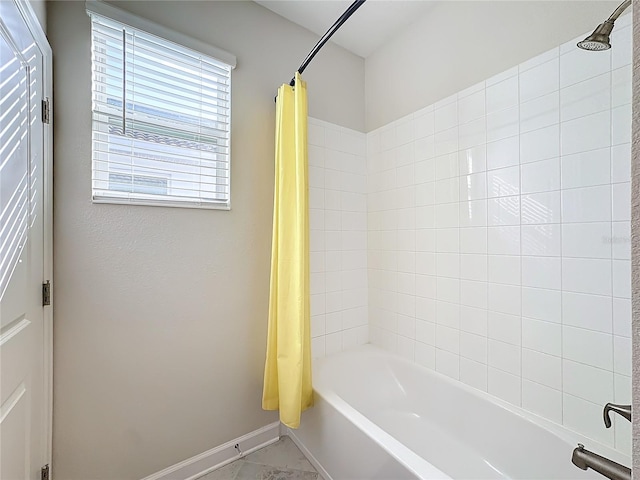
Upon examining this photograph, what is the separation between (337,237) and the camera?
213 centimetres

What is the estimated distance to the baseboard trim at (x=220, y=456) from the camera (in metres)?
1.50

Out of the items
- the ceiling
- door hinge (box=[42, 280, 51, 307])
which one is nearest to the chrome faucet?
door hinge (box=[42, 280, 51, 307])

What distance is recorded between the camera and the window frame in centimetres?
131

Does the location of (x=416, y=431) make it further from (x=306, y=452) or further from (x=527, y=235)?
(x=527, y=235)

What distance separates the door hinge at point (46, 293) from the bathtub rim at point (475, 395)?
1.34 metres

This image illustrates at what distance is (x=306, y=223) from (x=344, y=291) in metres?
0.80

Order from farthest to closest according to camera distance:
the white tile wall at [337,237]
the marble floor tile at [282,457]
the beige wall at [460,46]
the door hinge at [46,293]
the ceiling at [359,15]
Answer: the white tile wall at [337,237], the ceiling at [359,15], the marble floor tile at [282,457], the beige wall at [460,46], the door hinge at [46,293]

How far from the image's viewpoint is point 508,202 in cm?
147

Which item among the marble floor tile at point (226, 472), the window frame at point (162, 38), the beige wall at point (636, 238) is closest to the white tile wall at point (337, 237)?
the window frame at point (162, 38)

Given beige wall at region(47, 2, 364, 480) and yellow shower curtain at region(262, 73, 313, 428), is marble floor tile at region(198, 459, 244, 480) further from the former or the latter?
yellow shower curtain at region(262, 73, 313, 428)

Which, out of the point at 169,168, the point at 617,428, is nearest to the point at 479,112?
the point at 617,428

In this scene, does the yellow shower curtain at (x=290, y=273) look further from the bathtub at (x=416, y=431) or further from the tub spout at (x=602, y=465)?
the tub spout at (x=602, y=465)

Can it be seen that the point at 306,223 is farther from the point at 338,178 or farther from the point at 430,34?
the point at 430,34

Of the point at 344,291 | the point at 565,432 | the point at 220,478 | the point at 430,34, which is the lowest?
the point at 220,478
